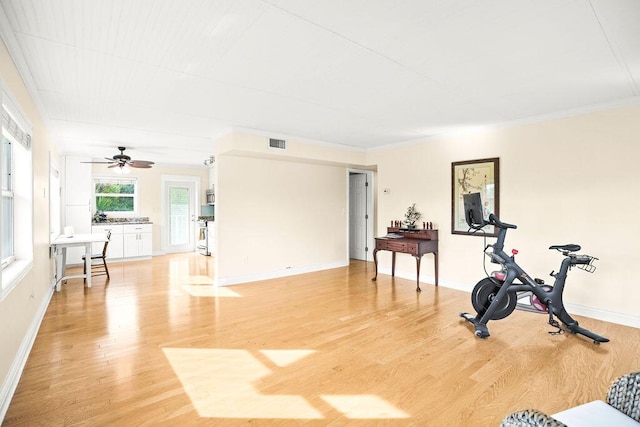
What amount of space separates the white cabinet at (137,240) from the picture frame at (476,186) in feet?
23.0

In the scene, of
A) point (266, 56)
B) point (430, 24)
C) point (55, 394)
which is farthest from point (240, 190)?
point (430, 24)

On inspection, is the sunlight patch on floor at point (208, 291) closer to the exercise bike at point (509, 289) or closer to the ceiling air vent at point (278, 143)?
the ceiling air vent at point (278, 143)

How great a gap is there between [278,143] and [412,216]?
261 centimetres

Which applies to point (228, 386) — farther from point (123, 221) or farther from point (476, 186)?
point (123, 221)

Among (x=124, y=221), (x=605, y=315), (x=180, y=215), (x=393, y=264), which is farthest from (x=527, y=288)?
(x=180, y=215)

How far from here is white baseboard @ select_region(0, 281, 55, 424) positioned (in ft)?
6.92

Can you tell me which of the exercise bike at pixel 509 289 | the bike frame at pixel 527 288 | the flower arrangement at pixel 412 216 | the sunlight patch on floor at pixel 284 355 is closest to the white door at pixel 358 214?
the flower arrangement at pixel 412 216

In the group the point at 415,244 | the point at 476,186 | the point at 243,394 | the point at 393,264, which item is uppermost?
the point at 476,186

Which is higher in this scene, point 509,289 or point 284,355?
point 509,289

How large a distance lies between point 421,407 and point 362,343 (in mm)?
1033

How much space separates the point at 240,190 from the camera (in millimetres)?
5637

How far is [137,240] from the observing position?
7988mm

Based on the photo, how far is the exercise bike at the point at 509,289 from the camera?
3.35m

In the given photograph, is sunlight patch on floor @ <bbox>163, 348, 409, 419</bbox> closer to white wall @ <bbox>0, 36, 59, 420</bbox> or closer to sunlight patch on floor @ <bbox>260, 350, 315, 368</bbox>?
sunlight patch on floor @ <bbox>260, 350, 315, 368</bbox>
